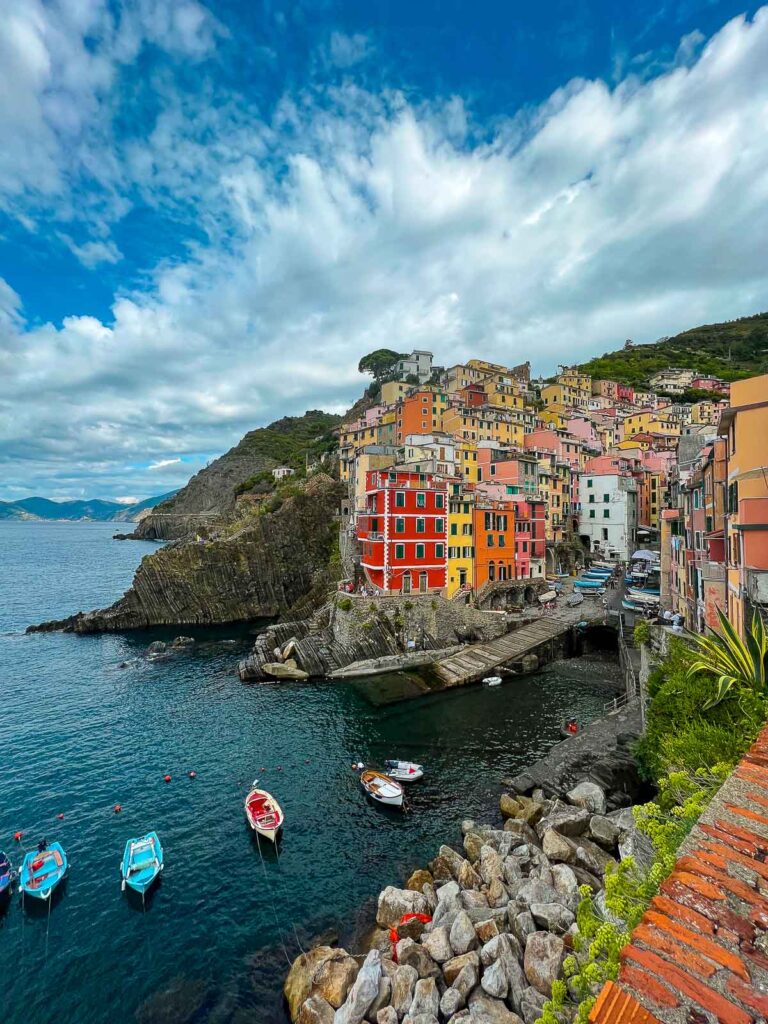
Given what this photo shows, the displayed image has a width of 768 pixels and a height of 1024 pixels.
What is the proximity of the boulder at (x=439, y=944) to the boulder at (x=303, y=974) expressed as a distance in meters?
2.96

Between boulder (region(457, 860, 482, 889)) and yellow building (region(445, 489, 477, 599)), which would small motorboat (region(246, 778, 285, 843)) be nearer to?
boulder (region(457, 860, 482, 889))

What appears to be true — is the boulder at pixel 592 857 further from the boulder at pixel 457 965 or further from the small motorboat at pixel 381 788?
the small motorboat at pixel 381 788

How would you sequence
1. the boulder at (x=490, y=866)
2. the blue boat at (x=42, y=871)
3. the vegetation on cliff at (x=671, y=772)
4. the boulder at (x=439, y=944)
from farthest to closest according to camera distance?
the blue boat at (x=42, y=871)
the boulder at (x=490, y=866)
the boulder at (x=439, y=944)
the vegetation on cliff at (x=671, y=772)

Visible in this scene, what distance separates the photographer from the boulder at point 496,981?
1308 cm

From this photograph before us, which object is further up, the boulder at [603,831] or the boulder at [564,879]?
the boulder at [564,879]

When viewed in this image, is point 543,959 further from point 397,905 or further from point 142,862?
point 142,862

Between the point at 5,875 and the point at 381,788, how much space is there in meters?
16.4

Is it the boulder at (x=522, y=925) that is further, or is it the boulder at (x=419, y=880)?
the boulder at (x=419, y=880)

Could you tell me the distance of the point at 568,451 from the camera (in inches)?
3132

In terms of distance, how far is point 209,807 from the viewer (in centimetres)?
2520

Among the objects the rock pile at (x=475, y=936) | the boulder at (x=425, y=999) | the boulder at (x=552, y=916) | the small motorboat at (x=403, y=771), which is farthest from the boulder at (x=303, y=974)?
the small motorboat at (x=403, y=771)

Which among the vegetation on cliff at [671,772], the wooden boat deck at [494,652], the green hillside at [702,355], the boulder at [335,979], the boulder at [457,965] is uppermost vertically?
the green hillside at [702,355]

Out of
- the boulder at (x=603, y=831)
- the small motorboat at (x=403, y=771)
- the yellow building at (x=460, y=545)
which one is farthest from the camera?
the yellow building at (x=460, y=545)

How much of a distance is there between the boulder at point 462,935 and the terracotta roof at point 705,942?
12678 millimetres
